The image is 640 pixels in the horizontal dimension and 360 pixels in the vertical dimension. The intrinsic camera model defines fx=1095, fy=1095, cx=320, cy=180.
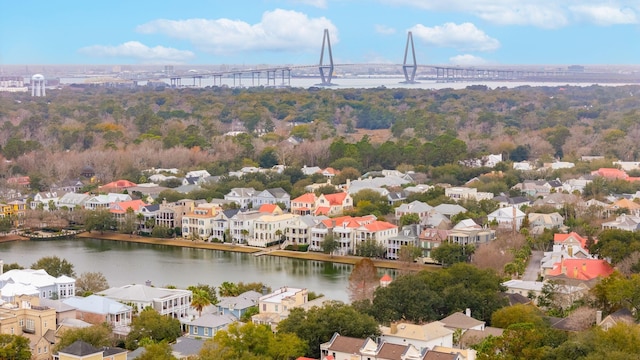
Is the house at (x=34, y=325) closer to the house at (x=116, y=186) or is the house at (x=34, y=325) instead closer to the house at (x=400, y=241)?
the house at (x=400, y=241)

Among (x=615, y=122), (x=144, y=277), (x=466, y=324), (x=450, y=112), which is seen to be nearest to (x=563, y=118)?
(x=615, y=122)

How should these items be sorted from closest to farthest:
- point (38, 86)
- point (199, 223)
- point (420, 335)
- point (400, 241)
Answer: point (420, 335) < point (400, 241) < point (199, 223) < point (38, 86)

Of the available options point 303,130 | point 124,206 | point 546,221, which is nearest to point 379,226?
point 546,221

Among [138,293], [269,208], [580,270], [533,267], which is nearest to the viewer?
[138,293]

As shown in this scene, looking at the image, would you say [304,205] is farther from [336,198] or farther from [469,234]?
[469,234]

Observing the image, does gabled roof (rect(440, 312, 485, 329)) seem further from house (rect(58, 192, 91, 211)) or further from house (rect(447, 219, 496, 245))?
house (rect(58, 192, 91, 211))
